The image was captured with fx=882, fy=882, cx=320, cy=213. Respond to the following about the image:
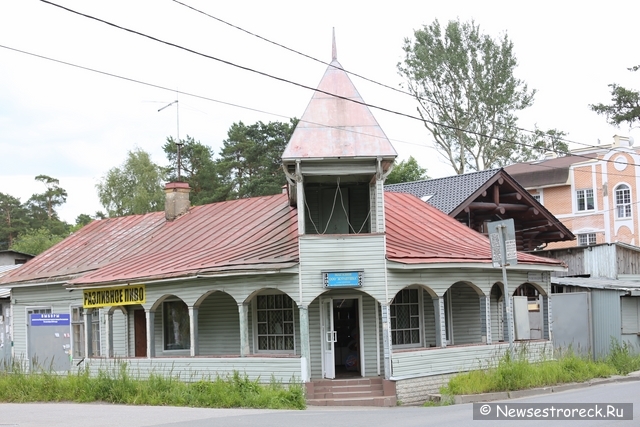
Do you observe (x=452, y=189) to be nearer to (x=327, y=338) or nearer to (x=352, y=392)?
(x=327, y=338)

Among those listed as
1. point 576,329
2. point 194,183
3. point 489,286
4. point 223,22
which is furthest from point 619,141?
point 223,22

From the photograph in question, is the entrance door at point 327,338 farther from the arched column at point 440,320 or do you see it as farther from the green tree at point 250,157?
the green tree at point 250,157

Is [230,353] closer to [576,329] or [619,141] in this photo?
[576,329]

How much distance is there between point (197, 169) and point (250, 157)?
4874 mm

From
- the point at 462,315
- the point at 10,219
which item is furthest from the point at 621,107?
the point at 10,219

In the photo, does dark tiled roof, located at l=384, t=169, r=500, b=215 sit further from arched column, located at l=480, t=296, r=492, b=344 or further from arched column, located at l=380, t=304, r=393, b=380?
arched column, located at l=380, t=304, r=393, b=380

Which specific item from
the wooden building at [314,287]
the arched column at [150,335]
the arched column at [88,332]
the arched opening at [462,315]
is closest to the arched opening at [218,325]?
the wooden building at [314,287]

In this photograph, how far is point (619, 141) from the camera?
54312mm

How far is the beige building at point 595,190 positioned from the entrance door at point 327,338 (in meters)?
33.5

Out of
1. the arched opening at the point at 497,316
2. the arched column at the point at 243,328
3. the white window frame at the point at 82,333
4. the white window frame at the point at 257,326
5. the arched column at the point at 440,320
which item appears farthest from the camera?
the white window frame at the point at 82,333

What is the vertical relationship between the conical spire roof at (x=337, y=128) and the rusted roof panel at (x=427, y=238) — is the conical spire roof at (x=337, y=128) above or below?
above

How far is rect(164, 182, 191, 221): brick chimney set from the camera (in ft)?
94.0

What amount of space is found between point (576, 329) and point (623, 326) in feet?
4.49

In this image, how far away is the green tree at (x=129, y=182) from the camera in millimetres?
57750
